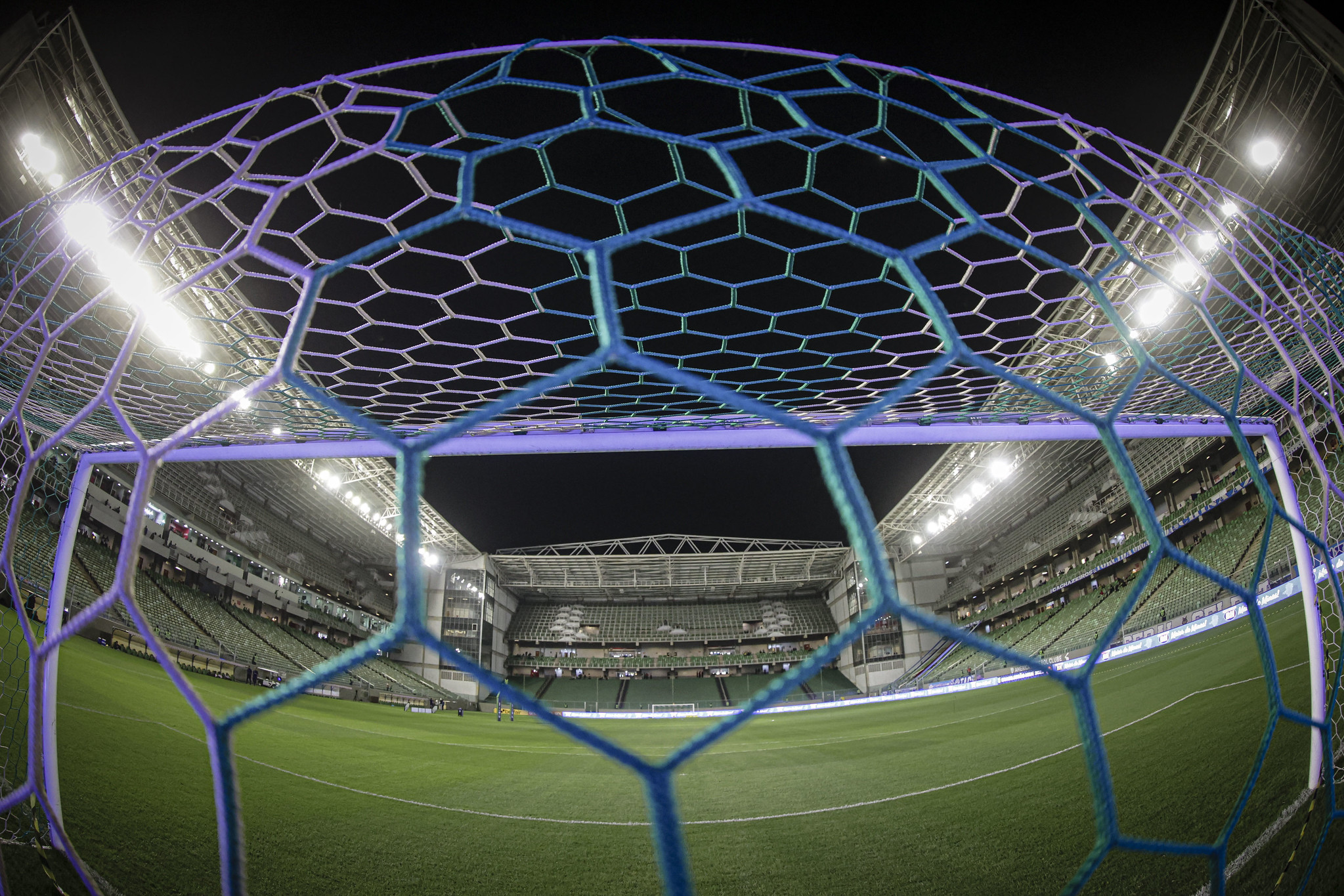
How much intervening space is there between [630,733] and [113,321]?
1106cm

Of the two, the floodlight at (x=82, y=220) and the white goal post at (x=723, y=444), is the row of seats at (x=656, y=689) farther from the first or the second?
the floodlight at (x=82, y=220)

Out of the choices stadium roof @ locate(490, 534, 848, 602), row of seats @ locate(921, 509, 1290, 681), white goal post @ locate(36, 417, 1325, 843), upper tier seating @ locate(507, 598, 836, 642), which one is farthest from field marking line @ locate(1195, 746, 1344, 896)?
upper tier seating @ locate(507, 598, 836, 642)

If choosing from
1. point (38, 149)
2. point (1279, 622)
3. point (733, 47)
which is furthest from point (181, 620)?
point (1279, 622)

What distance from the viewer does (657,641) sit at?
109 feet

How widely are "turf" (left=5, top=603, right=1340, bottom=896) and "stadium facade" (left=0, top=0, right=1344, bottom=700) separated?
942 millimetres

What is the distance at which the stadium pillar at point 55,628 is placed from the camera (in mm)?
1769

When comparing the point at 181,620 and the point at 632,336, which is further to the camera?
the point at 181,620

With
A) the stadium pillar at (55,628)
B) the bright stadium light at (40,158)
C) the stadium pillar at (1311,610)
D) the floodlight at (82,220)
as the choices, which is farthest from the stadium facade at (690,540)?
the stadium pillar at (1311,610)

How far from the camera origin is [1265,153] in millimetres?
9375

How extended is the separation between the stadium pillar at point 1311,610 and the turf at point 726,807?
0.58 feet

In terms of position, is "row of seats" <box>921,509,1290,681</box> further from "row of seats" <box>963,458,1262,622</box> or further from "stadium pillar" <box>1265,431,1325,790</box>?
"stadium pillar" <box>1265,431,1325,790</box>

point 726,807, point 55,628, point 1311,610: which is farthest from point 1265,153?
point 55,628

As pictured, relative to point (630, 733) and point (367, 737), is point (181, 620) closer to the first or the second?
point (367, 737)

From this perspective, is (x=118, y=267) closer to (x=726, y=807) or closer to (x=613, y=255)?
(x=613, y=255)
